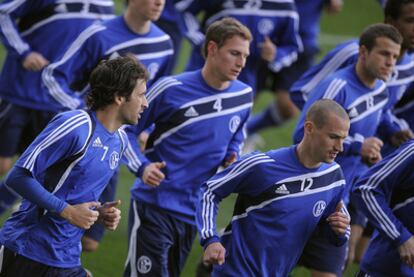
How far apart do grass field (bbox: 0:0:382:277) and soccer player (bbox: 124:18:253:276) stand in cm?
127

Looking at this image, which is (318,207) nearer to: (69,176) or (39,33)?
(69,176)

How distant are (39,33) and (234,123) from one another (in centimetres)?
212

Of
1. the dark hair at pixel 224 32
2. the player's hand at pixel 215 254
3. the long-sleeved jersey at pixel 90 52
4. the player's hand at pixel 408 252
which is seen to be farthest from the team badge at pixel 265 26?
the player's hand at pixel 215 254

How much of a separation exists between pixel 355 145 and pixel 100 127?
2.16 meters

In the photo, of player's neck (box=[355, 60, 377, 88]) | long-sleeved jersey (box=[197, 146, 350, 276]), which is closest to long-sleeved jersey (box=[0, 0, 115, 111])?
player's neck (box=[355, 60, 377, 88])

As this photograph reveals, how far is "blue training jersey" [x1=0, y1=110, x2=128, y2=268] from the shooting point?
17.7 ft

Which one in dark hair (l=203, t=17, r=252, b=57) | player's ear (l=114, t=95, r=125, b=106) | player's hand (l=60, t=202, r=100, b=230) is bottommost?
dark hair (l=203, t=17, r=252, b=57)

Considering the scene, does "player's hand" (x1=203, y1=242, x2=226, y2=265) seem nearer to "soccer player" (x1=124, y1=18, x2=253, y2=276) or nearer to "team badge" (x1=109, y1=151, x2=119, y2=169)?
"team badge" (x1=109, y1=151, x2=119, y2=169)

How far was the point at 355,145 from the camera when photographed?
23.4 ft

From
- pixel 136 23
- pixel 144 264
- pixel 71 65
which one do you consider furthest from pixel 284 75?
pixel 144 264

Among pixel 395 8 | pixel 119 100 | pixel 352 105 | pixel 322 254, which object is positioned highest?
pixel 119 100

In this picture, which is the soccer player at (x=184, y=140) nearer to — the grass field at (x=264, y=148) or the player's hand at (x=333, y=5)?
the grass field at (x=264, y=148)

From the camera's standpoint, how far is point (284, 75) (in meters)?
10.9

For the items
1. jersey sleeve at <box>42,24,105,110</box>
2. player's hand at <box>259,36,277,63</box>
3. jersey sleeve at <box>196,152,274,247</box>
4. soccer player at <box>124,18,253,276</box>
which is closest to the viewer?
jersey sleeve at <box>196,152,274,247</box>
